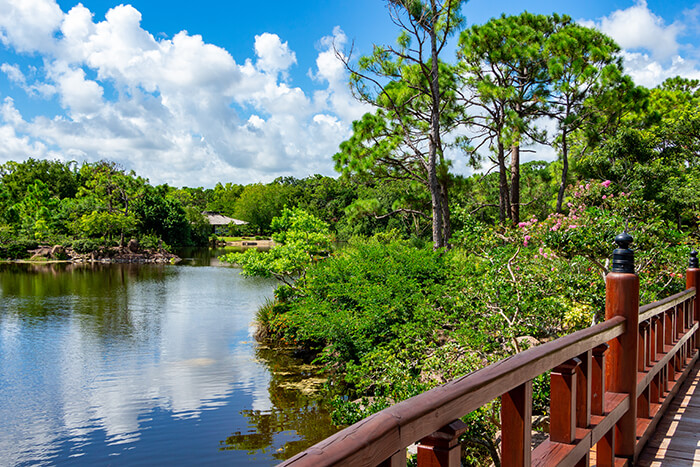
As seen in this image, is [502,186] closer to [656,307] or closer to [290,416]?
[290,416]

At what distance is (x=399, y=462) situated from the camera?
955 millimetres

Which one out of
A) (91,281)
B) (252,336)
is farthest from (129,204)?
(252,336)

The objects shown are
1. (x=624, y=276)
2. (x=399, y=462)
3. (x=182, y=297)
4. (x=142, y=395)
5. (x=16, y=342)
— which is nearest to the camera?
(x=399, y=462)

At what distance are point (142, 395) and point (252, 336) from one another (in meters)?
4.26

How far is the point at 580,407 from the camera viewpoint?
1959mm

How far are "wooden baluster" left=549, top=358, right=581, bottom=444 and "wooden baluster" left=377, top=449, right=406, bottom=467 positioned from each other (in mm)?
974

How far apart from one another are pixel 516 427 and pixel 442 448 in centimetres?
42

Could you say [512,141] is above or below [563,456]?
above

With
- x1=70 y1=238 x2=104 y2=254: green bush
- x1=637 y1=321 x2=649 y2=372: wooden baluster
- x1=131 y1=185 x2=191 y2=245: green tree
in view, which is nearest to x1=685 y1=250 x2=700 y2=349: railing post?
x1=637 y1=321 x2=649 y2=372: wooden baluster

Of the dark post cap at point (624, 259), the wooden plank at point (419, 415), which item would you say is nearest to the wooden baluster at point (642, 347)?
the dark post cap at point (624, 259)

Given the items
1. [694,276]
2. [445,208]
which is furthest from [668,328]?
[445,208]

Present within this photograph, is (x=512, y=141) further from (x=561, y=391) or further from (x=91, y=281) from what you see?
(x=91, y=281)

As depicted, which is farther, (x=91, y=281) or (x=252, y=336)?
(x=91, y=281)

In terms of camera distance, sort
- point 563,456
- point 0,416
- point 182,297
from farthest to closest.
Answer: point 182,297, point 0,416, point 563,456
